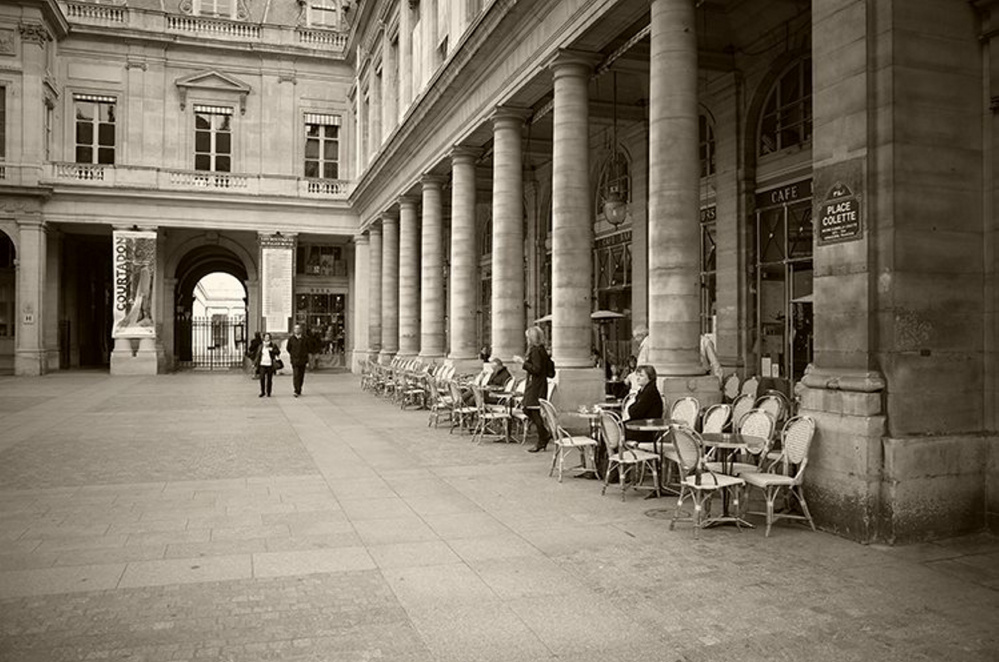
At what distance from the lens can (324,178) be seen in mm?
35188

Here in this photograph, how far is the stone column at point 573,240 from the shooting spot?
1254 cm

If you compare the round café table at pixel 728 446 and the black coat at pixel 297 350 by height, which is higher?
the black coat at pixel 297 350

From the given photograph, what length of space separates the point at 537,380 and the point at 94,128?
92.4 ft

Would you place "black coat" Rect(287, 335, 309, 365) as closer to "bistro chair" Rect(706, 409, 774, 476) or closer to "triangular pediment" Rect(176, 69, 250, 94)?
"bistro chair" Rect(706, 409, 774, 476)

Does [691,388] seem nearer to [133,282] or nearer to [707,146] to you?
[707,146]

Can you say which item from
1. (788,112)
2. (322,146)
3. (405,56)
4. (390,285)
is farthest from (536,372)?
(322,146)

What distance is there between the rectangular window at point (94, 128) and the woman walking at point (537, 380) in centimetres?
2739

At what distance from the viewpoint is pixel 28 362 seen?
2986cm

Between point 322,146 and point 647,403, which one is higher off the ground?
point 322,146

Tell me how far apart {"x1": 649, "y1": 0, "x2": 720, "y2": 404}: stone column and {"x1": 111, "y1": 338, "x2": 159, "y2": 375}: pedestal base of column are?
86.8 feet

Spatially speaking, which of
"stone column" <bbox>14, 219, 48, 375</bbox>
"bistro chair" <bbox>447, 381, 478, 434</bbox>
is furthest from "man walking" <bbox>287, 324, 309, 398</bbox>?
"stone column" <bbox>14, 219, 48, 375</bbox>

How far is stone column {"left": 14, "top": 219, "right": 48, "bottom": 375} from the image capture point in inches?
1174

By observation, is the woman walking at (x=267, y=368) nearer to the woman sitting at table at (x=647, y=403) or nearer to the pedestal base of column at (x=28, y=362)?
the pedestal base of column at (x=28, y=362)

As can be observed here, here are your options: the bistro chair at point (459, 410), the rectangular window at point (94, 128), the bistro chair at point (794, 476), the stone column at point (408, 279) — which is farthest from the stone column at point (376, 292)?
the bistro chair at point (794, 476)
